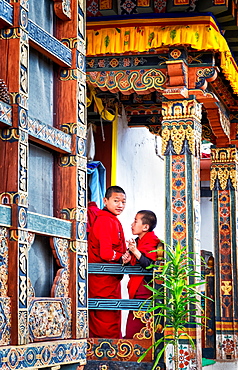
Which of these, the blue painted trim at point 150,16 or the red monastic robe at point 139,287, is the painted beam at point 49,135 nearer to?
the red monastic robe at point 139,287

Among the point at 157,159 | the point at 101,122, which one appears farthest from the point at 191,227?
the point at 157,159

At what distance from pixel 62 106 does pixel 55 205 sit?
0.54 metres

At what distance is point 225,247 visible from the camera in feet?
32.7

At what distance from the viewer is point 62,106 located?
3998 millimetres

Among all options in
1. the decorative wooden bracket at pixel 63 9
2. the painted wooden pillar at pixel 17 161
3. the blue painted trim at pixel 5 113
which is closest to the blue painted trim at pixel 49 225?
the painted wooden pillar at pixel 17 161

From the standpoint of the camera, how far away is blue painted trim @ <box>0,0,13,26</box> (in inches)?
131

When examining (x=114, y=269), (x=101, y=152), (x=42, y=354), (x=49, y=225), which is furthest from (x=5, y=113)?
(x=101, y=152)

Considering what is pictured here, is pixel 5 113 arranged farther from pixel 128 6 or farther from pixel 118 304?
pixel 128 6

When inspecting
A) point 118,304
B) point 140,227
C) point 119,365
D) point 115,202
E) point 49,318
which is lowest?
point 119,365

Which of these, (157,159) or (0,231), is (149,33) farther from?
(157,159)

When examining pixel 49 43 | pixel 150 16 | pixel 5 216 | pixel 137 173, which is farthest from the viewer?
pixel 137 173

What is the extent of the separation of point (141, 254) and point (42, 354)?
3541mm

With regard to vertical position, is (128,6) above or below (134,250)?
above

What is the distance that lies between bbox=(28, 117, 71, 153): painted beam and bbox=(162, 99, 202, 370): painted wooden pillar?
3.35m
